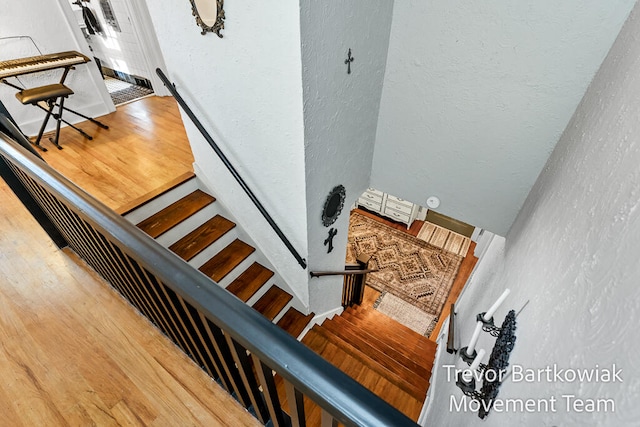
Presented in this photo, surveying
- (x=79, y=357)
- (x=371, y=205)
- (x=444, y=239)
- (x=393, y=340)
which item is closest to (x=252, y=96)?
(x=79, y=357)

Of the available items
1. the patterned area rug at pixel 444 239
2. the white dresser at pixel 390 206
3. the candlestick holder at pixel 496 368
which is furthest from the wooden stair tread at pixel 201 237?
the patterned area rug at pixel 444 239

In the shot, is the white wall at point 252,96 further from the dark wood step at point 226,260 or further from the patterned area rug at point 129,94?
the patterned area rug at point 129,94

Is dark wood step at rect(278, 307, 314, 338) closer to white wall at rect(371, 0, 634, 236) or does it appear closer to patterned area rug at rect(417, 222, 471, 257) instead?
white wall at rect(371, 0, 634, 236)

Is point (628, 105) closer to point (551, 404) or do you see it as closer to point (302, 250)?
point (551, 404)

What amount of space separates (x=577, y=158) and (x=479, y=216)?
1322 mm

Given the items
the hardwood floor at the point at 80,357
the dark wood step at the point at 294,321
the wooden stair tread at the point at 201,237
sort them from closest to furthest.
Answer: the hardwood floor at the point at 80,357 < the wooden stair tread at the point at 201,237 < the dark wood step at the point at 294,321

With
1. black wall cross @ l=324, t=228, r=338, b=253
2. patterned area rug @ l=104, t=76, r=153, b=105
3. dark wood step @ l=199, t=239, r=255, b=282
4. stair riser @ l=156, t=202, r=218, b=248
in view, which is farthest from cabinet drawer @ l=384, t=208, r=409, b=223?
patterned area rug @ l=104, t=76, r=153, b=105

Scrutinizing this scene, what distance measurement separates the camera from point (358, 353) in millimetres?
2678

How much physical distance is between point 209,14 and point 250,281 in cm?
205

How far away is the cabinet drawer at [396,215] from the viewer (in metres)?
5.90

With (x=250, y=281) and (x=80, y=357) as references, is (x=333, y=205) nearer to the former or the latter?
(x=250, y=281)

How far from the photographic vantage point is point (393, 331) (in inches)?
151

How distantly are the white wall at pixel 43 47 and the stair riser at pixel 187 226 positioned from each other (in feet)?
7.62

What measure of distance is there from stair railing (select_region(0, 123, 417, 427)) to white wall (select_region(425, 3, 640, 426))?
403mm
